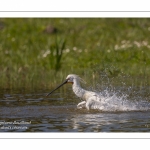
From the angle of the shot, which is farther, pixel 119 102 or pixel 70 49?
pixel 70 49

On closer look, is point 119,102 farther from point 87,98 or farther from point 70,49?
point 70,49

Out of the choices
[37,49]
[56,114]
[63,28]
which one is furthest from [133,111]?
[63,28]

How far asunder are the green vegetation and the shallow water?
1.85m

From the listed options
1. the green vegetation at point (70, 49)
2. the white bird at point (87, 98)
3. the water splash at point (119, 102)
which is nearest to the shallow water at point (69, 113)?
the water splash at point (119, 102)

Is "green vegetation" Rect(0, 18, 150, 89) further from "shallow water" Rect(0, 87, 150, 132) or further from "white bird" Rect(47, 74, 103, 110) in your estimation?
"white bird" Rect(47, 74, 103, 110)

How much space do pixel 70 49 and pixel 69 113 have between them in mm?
8600

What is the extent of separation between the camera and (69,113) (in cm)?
1205

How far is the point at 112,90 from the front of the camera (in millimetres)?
14227

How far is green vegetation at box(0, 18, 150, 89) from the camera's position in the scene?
17125 mm

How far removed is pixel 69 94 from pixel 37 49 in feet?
21.3

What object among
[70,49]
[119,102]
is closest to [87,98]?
[119,102]

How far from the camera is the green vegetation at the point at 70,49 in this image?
17125mm

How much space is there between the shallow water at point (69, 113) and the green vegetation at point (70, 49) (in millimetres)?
1855

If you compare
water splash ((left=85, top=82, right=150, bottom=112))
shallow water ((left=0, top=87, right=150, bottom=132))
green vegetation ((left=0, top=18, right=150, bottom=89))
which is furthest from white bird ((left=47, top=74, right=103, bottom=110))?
green vegetation ((left=0, top=18, right=150, bottom=89))
